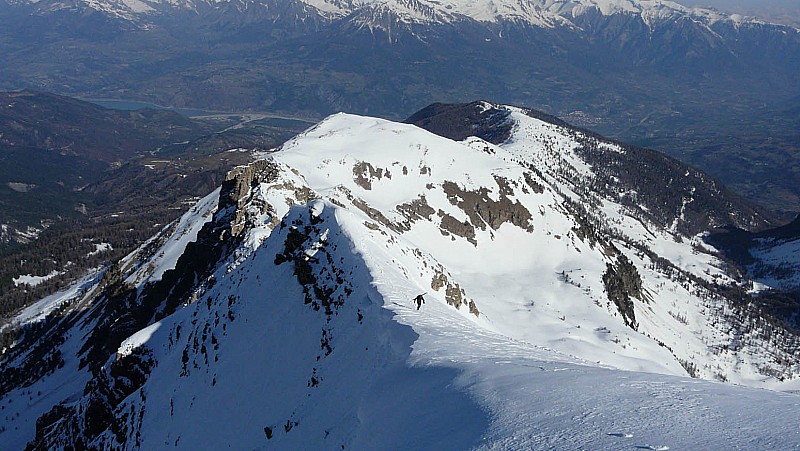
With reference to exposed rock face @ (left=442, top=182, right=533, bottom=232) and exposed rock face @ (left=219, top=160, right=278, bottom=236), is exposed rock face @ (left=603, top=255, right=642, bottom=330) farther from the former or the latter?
exposed rock face @ (left=219, top=160, right=278, bottom=236)

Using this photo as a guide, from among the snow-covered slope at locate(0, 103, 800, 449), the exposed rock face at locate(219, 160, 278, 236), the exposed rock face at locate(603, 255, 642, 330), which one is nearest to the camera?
the snow-covered slope at locate(0, 103, 800, 449)

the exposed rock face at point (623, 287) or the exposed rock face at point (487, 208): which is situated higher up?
the exposed rock face at point (487, 208)

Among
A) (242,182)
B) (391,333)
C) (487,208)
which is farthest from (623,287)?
(391,333)

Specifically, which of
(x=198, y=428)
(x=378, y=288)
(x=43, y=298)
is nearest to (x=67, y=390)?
(x=198, y=428)

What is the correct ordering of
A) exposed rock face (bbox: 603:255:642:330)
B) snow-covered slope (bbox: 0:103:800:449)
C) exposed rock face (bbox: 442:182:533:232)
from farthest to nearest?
exposed rock face (bbox: 442:182:533:232) < exposed rock face (bbox: 603:255:642:330) < snow-covered slope (bbox: 0:103:800:449)

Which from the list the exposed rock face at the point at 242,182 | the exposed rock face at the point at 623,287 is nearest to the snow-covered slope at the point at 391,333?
the exposed rock face at the point at 242,182

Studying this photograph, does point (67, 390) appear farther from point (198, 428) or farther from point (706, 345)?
point (706, 345)

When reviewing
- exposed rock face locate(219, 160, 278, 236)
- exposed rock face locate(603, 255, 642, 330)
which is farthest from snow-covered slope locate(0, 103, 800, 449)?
exposed rock face locate(603, 255, 642, 330)

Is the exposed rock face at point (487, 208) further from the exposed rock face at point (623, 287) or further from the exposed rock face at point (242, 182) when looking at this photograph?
the exposed rock face at point (242, 182)
